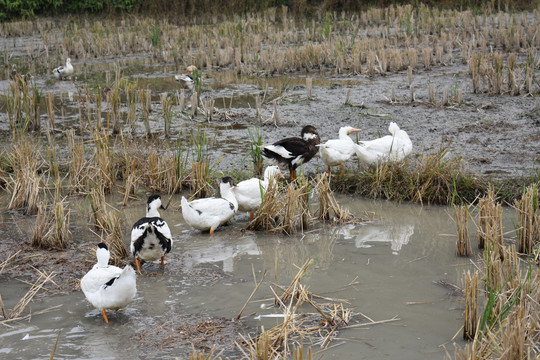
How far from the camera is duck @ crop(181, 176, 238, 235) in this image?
22.6 feet

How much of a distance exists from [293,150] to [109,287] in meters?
4.02

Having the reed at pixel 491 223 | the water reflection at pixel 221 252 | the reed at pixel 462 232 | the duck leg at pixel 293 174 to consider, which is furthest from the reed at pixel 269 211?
the reed at pixel 491 223

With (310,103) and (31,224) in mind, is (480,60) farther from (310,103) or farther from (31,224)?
(31,224)

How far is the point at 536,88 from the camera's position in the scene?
12.5 m

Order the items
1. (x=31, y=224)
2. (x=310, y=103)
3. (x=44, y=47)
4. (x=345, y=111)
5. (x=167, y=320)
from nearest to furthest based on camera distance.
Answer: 1. (x=167, y=320)
2. (x=31, y=224)
3. (x=345, y=111)
4. (x=310, y=103)
5. (x=44, y=47)

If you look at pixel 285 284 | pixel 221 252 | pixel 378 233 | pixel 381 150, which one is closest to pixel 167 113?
pixel 381 150

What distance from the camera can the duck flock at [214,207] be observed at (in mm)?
4969

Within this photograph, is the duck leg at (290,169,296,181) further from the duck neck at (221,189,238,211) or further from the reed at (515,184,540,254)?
the reed at (515,184,540,254)

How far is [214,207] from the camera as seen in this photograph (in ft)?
22.8

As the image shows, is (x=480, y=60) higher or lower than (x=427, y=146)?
higher

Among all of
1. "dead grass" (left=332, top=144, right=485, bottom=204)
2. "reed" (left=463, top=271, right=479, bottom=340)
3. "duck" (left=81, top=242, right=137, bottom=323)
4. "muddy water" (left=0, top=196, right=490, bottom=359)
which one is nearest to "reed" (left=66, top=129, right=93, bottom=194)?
"muddy water" (left=0, top=196, right=490, bottom=359)

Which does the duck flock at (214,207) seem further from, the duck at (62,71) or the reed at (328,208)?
the duck at (62,71)

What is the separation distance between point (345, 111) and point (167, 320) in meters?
7.63

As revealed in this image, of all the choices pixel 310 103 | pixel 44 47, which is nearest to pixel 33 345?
pixel 310 103
